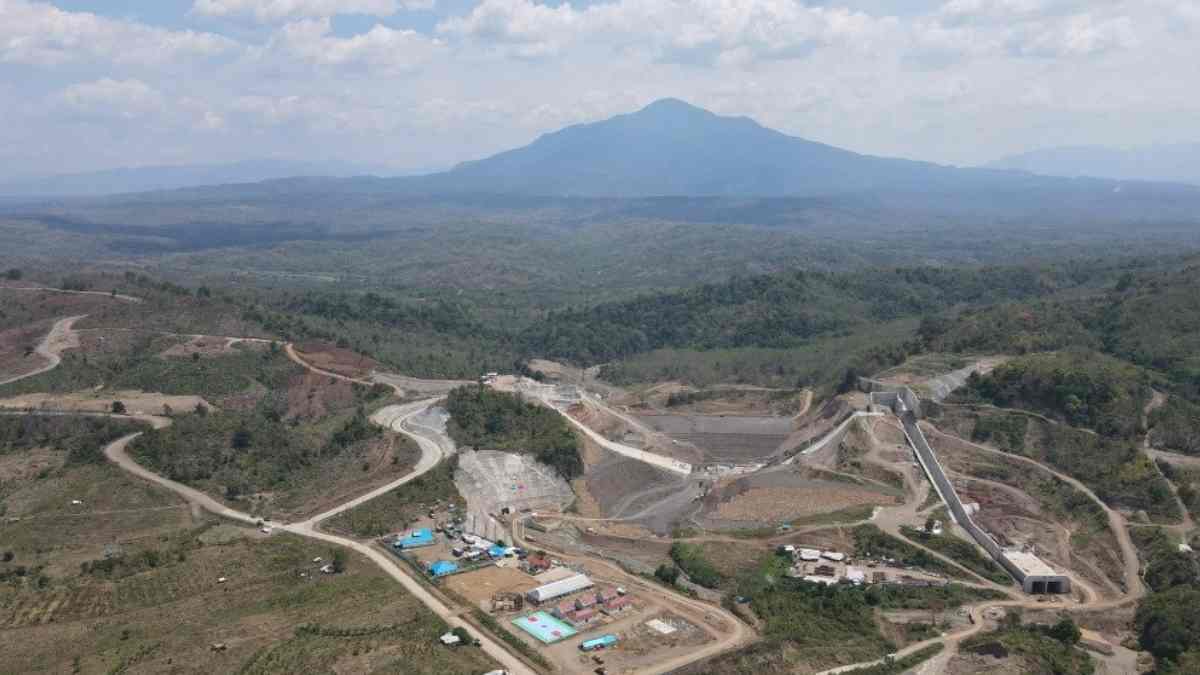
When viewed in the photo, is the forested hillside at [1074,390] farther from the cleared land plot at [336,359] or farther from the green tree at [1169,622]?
the cleared land plot at [336,359]

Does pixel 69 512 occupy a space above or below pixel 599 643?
below

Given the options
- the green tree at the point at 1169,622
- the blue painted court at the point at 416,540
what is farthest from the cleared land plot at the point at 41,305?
the green tree at the point at 1169,622

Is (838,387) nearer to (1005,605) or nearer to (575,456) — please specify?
(575,456)

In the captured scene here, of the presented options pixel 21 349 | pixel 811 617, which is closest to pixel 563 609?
pixel 811 617

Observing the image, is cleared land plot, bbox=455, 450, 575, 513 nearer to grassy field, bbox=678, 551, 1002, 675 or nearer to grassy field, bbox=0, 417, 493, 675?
grassy field, bbox=0, 417, 493, 675

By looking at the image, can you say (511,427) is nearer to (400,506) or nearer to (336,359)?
(400,506)

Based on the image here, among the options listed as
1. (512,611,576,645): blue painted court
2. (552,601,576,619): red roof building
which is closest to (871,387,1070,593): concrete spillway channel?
(552,601,576,619): red roof building
